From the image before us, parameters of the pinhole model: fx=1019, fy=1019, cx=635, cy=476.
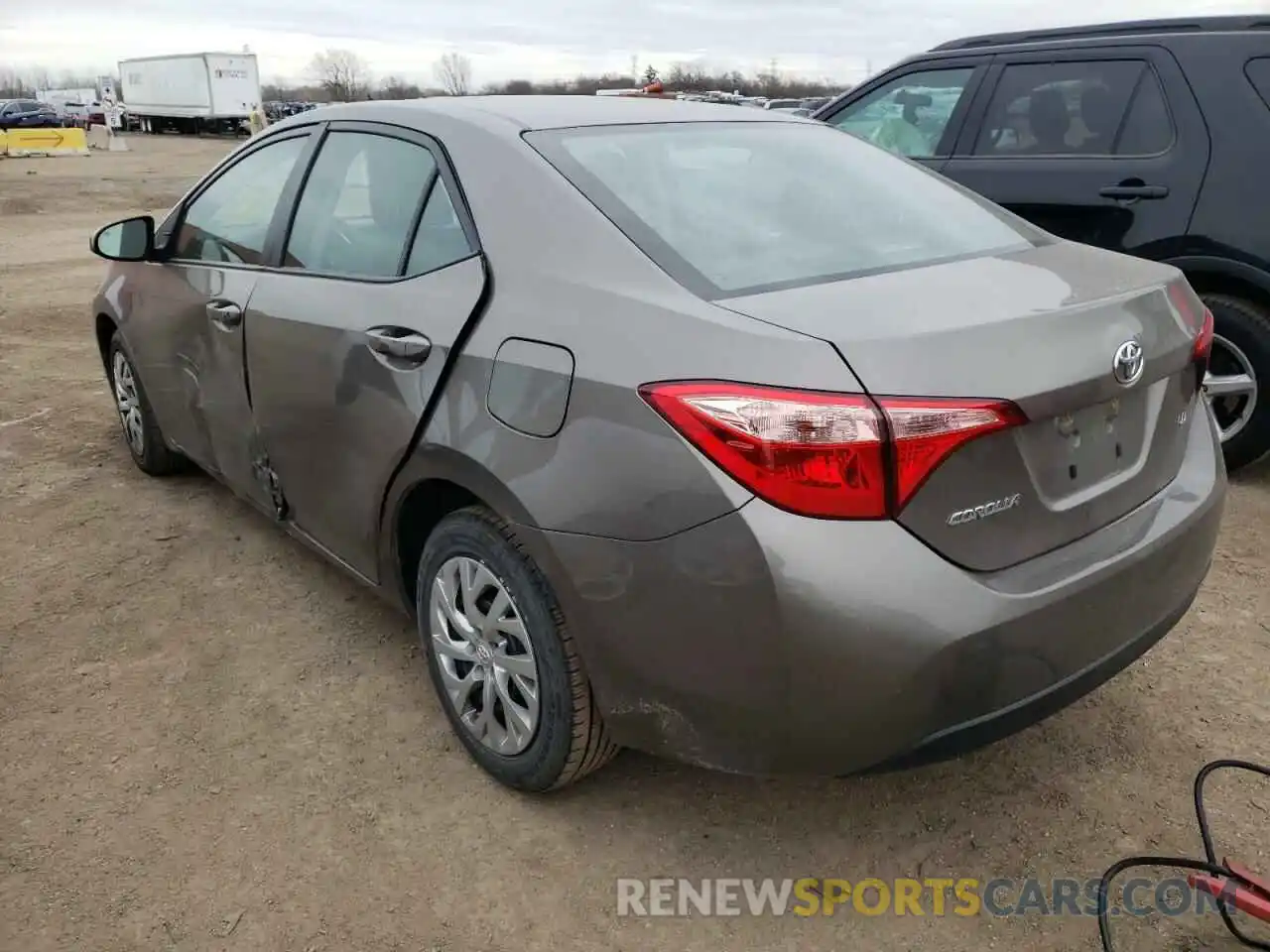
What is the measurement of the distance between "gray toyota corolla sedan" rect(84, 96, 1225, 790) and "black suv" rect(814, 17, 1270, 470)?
199cm

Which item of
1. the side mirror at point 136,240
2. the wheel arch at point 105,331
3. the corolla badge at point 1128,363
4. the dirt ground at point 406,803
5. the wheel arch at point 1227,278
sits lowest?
the dirt ground at point 406,803

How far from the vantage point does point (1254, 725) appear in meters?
2.77

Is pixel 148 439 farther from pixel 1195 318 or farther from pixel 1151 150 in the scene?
pixel 1151 150

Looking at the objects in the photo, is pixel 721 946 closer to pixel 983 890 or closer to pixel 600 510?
pixel 983 890

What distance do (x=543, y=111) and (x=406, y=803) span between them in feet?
6.00

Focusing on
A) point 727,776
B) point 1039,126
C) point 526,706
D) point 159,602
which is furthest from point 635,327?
point 1039,126

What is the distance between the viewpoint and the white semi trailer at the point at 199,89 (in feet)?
163

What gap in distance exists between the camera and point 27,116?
1812 inches

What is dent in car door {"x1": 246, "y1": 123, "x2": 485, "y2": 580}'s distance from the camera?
8.07 ft

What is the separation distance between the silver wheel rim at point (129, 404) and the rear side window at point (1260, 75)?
482 centimetres

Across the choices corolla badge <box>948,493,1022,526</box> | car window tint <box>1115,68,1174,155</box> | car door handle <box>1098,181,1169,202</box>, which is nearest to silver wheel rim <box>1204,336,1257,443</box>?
car door handle <box>1098,181,1169,202</box>

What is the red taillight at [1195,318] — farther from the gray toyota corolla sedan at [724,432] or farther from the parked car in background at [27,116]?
the parked car in background at [27,116]

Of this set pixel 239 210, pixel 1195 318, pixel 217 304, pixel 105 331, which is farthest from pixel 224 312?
pixel 1195 318

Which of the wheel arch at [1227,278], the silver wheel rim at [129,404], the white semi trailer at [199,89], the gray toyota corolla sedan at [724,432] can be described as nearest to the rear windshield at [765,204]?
the gray toyota corolla sedan at [724,432]
